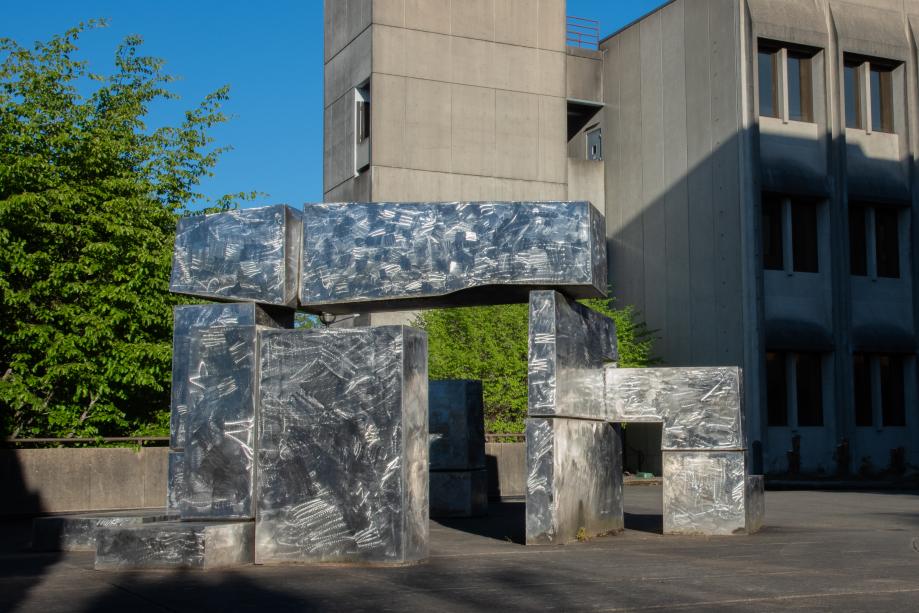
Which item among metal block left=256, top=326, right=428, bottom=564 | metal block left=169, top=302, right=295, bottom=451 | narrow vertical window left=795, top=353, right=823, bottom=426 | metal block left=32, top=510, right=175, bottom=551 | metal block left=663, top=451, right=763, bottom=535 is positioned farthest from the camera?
narrow vertical window left=795, top=353, right=823, bottom=426

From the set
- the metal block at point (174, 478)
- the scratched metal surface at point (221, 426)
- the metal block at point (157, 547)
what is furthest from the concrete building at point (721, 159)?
the metal block at point (157, 547)

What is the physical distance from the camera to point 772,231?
31.9m

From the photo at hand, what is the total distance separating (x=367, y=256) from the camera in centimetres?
1167

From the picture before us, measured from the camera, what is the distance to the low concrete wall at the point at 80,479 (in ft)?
→ 62.4

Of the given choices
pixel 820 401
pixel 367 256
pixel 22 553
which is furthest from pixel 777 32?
pixel 22 553

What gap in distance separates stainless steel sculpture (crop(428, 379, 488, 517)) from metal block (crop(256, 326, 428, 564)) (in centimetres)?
654

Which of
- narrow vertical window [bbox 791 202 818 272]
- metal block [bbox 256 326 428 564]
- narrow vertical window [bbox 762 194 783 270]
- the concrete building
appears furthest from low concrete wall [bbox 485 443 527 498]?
metal block [bbox 256 326 428 564]

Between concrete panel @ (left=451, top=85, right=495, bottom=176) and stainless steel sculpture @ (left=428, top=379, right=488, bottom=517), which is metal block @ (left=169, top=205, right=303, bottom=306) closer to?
stainless steel sculpture @ (left=428, top=379, right=488, bottom=517)

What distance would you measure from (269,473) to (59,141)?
11988 mm

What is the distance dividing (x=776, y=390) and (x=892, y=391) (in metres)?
4.24

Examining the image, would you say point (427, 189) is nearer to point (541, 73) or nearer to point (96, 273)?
point (541, 73)

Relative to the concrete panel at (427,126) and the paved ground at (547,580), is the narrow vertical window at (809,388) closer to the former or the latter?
the concrete panel at (427,126)

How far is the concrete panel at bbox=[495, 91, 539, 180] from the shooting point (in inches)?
1421

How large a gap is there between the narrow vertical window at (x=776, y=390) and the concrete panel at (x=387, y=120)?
12.5 meters
